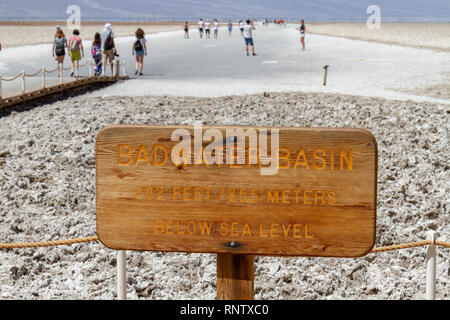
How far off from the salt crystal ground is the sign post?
11.8 ft

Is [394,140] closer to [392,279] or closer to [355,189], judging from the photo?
[392,279]

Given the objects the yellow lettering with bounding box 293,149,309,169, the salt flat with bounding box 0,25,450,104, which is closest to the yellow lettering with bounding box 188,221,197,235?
the yellow lettering with bounding box 293,149,309,169

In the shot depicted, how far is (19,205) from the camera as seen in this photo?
948cm

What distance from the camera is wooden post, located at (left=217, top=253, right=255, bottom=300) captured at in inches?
137

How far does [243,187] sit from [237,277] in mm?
564

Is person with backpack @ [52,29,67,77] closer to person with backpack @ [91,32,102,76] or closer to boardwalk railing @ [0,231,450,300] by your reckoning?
person with backpack @ [91,32,102,76]

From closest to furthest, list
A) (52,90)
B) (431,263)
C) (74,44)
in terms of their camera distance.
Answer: (431,263) < (52,90) < (74,44)

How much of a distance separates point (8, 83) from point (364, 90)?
10.7m

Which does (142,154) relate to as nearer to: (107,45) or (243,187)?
(243,187)

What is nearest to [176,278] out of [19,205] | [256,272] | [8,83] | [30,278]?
[256,272]

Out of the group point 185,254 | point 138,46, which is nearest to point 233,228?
point 185,254

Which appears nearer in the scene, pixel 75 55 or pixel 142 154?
pixel 142 154

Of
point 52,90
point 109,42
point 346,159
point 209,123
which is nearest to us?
point 346,159

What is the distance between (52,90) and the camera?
16.5m
